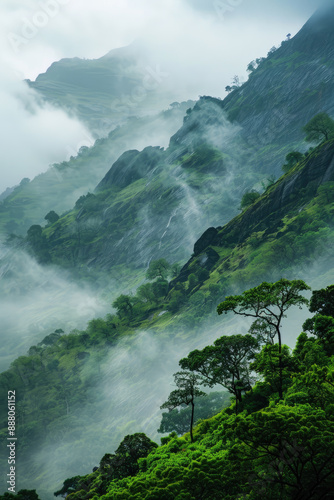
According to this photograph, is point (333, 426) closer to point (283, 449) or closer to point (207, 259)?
point (283, 449)

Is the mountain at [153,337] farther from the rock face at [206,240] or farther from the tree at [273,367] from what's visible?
the tree at [273,367]

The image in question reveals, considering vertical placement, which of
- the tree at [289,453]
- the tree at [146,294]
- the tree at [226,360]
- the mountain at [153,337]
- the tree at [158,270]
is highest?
the tree at [158,270]

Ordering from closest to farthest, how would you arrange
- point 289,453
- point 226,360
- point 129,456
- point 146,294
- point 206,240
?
1. point 289,453
2. point 226,360
3. point 129,456
4. point 146,294
5. point 206,240

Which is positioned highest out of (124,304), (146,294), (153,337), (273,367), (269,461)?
(124,304)

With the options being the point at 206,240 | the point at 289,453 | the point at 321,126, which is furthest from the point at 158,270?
the point at 289,453

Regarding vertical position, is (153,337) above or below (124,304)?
below

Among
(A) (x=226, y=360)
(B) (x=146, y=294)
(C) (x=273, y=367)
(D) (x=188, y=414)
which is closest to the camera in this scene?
(C) (x=273, y=367)

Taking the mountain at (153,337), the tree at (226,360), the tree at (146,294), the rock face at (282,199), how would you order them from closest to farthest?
the tree at (226,360)
the mountain at (153,337)
the rock face at (282,199)
the tree at (146,294)

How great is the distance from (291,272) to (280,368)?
93.9m

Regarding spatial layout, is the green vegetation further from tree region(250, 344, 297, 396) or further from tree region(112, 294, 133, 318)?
tree region(112, 294, 133, 318)

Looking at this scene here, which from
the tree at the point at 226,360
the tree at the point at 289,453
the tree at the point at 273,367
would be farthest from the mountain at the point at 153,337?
the tree at the point at 289,453

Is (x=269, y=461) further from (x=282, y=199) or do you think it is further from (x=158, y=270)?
(x=158, y=270)

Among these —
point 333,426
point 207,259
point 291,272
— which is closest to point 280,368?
point 333,426

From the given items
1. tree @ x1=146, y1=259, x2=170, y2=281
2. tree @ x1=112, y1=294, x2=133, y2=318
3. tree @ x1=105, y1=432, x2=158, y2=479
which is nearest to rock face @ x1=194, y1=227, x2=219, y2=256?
tree @ x1=146, y1=259, x2=170, y2=281
